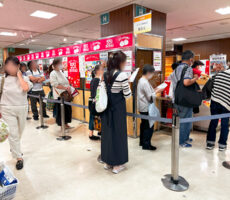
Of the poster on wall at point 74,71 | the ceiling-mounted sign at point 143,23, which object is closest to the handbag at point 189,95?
the ceiling-mounted sign at point 143,23

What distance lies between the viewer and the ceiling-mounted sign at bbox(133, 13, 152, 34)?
3.36 m

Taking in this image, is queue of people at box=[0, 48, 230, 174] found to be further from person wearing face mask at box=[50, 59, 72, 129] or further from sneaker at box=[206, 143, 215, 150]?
person wearing face mask at box=[50, 59, 72, 129]

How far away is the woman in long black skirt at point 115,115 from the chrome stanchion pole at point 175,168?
25.3 inches

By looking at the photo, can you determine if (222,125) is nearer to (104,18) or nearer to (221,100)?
(221,100)

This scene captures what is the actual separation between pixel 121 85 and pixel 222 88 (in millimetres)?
1762

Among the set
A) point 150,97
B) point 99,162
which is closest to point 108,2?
point 150,97

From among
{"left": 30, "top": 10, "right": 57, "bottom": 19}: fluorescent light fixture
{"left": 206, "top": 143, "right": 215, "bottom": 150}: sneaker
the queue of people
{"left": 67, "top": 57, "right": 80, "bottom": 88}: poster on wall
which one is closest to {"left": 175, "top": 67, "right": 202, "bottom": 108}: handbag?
the queue of people

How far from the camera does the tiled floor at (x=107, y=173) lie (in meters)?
2.27

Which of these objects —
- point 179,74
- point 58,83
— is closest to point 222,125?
point 179,74

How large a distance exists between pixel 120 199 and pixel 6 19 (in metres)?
5.46

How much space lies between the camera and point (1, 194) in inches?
63.9

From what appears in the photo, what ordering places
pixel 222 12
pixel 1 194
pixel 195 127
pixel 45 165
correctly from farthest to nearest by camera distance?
pixel 222 12 < pixel 195 127 < pixel 45 165 < pixel 1 194

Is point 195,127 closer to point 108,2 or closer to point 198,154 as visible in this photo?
point 198,154

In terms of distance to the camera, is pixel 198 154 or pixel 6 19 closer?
pixel 198 154
